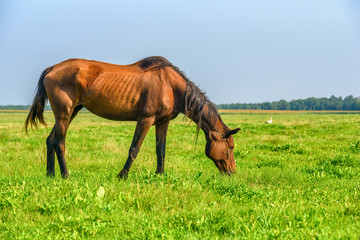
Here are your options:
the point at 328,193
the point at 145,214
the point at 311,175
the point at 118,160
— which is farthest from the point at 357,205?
the point at 118,160

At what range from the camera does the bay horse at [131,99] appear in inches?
257

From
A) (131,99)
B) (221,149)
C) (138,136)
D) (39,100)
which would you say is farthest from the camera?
(39,100)

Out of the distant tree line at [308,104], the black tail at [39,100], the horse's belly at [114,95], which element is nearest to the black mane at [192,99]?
the horse's belly at [114,95]

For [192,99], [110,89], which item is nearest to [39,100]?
[110,89]

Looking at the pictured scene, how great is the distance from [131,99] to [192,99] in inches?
52.1

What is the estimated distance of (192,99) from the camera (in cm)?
671

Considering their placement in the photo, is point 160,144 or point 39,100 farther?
point 160,144

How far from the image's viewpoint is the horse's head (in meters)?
6.86

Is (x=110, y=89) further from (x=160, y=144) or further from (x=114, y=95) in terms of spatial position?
(x=160, y=144)

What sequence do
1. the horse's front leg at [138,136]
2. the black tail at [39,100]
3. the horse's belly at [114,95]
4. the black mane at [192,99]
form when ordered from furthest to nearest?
the black tail at [39,100], the black mane at [192,99], the horse's belly at [114,95], the horse's front leg at [138,136]

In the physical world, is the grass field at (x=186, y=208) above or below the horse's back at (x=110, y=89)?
below

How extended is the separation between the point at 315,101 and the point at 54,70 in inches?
7738

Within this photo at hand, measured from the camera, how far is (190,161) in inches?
363

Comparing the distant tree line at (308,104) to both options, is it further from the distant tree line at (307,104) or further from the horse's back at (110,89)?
the horse's back at (110,89)
